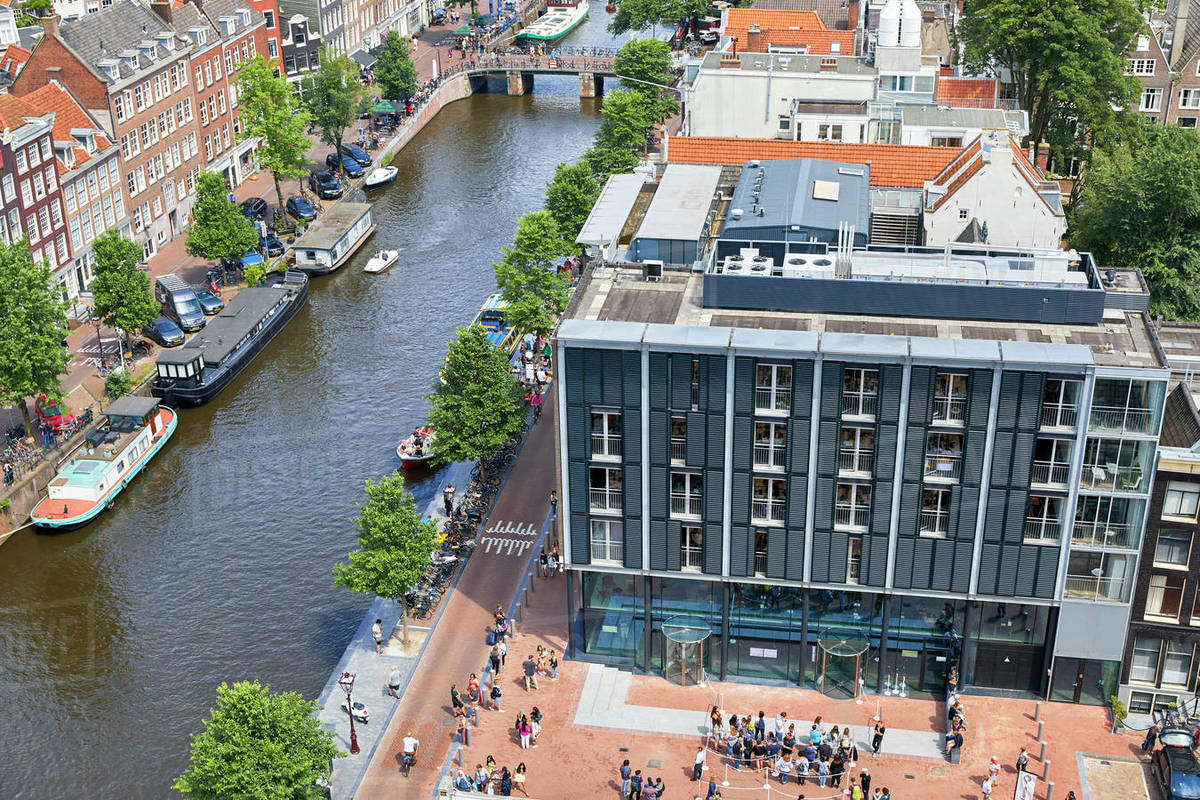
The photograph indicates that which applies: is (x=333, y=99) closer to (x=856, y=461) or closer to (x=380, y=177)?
(x=380, y=177)

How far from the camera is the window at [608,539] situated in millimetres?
75938

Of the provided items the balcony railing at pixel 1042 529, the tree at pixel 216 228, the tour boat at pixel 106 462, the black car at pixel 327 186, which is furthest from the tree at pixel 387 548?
the black car at pixel 327 186

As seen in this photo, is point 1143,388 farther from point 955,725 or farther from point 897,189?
point 897,189

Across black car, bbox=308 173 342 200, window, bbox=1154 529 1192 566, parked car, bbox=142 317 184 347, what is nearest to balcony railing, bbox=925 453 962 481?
window, bbox=1154 529 1192 566

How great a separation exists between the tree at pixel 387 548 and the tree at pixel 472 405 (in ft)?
39.5

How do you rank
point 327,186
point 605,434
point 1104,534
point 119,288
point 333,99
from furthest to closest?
point 333,99 < point 327,186 < point 119,288 < point 605,434 < point 1104,534

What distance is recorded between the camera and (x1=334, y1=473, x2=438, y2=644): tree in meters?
79.1

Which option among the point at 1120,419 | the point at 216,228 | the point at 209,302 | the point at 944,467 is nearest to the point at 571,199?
the point at 216,228

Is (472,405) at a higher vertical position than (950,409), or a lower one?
lower

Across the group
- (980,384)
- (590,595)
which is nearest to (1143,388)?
(980,384)

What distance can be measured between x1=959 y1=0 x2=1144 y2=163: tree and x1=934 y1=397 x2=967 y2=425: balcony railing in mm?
66192

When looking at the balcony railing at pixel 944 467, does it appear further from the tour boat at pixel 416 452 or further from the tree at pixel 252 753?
the tour boat at pixel 416 452

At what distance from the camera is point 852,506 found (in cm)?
7262

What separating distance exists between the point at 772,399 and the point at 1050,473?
46.7 ft
